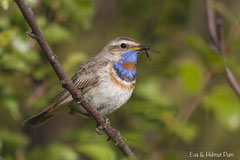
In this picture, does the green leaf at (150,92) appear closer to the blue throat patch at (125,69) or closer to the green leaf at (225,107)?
the blue throat patch at (125,69)

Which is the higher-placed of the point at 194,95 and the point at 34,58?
the point at 34,58

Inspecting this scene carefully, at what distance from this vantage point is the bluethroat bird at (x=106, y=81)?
16.0 feet

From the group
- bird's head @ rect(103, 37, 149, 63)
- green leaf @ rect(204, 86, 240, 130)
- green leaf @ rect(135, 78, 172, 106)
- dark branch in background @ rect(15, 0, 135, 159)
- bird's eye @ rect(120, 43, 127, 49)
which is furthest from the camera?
green leaf @ rect(135, 78, 172, 106)

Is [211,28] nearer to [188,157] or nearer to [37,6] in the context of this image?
[188,157]

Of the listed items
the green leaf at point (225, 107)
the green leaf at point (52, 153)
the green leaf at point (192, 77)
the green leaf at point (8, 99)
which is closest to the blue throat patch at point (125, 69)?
the green leaf at point (192, 77)

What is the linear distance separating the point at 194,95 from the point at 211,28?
3.09ft

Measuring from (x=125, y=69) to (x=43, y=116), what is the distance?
4.12 ft

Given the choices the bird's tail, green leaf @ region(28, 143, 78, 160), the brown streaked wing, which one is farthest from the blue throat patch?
green leaf @ region(28, 143, 78, 160)

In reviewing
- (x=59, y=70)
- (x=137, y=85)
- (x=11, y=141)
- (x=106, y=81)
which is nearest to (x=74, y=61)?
(x=106, y=81)

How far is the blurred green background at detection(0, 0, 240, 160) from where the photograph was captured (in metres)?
4.83

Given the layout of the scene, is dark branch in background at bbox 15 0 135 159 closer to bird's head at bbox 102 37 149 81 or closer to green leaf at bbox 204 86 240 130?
bird's head at bbox 102 37 149 81

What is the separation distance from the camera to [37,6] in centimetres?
543

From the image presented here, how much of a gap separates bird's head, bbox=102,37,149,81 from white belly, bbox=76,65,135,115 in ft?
0.43

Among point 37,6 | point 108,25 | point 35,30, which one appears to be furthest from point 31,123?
point 108,25
